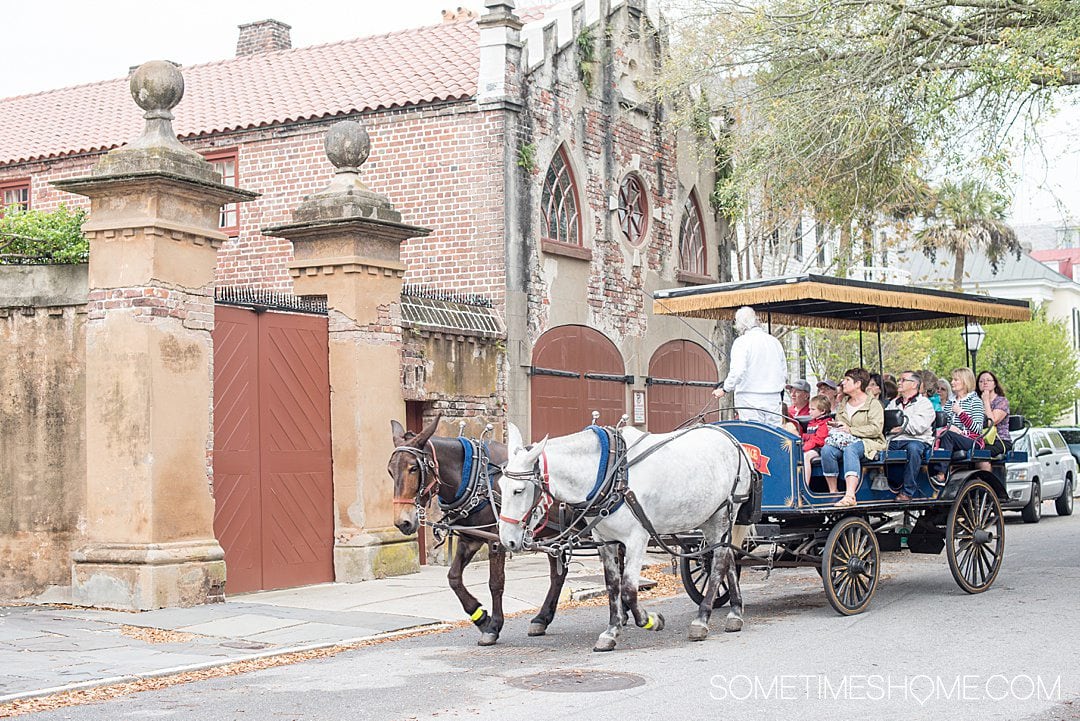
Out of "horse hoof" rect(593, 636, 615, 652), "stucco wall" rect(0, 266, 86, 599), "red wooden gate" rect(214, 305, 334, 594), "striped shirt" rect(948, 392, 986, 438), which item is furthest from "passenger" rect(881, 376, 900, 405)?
"stucco wall" rect(0, 266, 86, 599)

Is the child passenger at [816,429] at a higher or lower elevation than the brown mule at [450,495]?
higher

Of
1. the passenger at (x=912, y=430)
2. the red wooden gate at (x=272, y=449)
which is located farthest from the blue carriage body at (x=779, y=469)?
the red wooden gate at (x=272, y=449)

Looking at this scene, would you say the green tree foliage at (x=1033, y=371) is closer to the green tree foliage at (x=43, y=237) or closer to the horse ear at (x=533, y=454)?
the green tree foliage at (x=43, y=237)

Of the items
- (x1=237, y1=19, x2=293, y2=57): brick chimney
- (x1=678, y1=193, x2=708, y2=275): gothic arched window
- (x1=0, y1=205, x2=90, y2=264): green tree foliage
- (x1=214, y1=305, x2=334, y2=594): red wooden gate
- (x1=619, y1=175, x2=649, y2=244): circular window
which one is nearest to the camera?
(x1=214, y1=305, x2=334, y2=594): red wooden gate

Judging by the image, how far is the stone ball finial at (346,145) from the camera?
1482 cm

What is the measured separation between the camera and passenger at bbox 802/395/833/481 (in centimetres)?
1188

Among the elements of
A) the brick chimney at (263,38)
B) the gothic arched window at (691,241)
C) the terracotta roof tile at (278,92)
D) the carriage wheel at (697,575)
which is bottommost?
the carriage wheel at (697,575)

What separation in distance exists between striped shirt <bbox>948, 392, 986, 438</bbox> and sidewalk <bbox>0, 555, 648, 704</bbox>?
13.1 feet

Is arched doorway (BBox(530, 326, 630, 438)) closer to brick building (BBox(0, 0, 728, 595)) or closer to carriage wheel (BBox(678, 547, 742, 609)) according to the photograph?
brick building (BBox(0, 0, 728, 595))

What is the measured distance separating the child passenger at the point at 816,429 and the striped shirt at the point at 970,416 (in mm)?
1534

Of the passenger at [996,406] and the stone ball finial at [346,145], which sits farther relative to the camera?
the stone ball finial at [346,145]

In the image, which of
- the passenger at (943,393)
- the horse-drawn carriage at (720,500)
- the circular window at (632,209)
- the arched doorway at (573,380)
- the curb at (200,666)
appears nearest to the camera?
the curb at (200,666)
